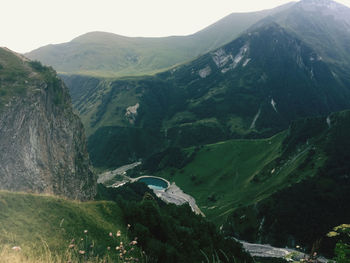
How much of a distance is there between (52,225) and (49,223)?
34cm

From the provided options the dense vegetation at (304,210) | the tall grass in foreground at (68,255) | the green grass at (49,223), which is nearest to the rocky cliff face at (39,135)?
the green grass at (49,223)

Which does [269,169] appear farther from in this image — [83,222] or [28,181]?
[83,222]

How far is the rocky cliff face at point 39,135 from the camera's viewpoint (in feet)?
246

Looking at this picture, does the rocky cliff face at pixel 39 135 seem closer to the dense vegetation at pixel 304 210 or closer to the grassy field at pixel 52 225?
the grassy field at pixel 52 225

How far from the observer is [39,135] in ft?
296

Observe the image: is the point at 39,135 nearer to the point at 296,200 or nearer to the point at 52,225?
the point at 52,225

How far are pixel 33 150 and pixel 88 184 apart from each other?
3586 centimetres

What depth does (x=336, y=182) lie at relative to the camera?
143375mm

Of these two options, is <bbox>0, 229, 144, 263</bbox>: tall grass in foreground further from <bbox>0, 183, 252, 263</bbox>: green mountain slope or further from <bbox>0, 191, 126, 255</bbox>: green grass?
<bbox>0, 191, 126, 255</bbox>: green grass

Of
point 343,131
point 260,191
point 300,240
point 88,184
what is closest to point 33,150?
point 88,184

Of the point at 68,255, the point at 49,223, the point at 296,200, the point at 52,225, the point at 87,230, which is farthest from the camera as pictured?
the point at 296,200

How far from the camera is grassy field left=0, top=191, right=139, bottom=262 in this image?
47.0ft

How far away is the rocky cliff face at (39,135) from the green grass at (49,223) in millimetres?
46785

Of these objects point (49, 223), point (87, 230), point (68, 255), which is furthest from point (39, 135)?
point (68, 255)
